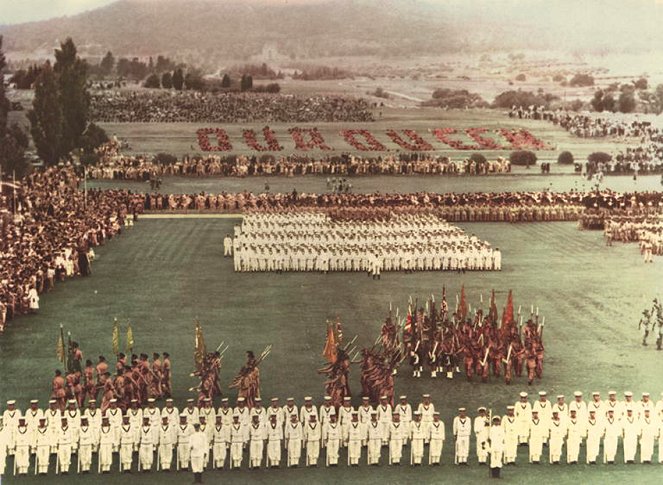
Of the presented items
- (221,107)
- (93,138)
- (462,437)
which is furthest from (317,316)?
(221,107)

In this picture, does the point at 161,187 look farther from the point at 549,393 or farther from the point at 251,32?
the point at 549,393

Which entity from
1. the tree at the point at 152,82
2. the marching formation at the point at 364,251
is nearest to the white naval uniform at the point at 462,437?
the marching formation at the point at 364,251

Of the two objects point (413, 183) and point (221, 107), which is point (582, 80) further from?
point (221, 107)


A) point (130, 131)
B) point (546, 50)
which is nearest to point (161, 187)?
point (130, 131)

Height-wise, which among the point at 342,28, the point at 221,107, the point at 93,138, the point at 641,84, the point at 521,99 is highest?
the point at 342,28

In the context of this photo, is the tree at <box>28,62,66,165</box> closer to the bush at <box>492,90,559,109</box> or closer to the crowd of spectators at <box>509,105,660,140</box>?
the bush at <box>492,90,559,109</box>

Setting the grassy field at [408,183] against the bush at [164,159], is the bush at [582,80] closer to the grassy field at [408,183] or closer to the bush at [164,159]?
the grassy field at [408,183]

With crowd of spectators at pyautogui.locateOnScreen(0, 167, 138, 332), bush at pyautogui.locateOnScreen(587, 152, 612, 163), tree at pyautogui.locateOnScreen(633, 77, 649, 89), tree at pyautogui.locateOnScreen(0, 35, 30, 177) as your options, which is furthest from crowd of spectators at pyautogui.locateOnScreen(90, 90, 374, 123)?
tree at pyautogui.locateOnScreen(633, 77, 649, 89)
